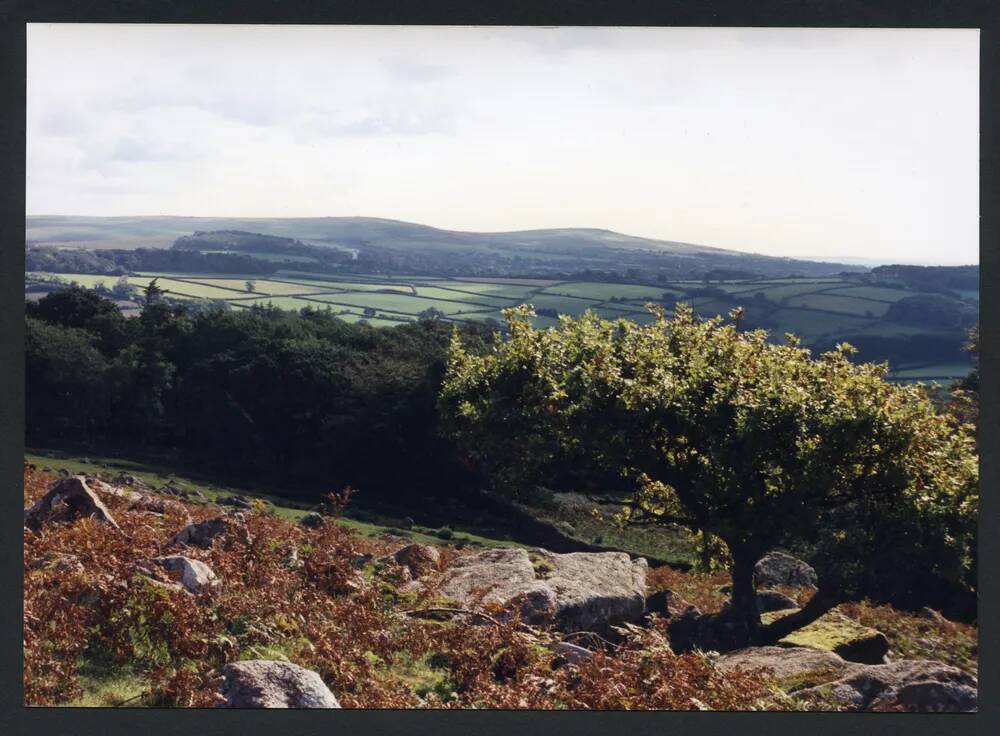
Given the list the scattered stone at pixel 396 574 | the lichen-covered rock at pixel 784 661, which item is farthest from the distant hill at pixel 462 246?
the lichen-covered rock at pixel 784 661

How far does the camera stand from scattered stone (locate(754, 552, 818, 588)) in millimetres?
13586

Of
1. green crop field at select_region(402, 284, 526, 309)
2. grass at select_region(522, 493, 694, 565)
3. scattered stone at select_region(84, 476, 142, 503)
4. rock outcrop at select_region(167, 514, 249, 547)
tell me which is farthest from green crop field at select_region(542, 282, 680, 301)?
scattered stone at select_region(84, 476, 142, 503)

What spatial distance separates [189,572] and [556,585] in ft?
11.9

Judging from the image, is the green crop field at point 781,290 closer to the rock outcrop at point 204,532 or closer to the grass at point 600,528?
the grass at point 600,528

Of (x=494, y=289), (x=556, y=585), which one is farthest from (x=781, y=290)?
(x=556, y=585)

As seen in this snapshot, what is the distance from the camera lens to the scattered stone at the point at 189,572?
399 inches

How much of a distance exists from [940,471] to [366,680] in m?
5.84

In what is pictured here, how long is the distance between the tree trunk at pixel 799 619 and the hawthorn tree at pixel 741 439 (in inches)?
0.7

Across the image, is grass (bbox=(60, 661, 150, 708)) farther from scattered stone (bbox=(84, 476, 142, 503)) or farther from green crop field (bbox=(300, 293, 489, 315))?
green crop field (bbox=(300, 293, 489, 315))

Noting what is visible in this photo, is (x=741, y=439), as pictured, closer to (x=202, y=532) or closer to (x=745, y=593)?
(x=745, y=593)

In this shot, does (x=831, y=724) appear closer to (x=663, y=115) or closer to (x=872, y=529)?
(x=872, y=529)

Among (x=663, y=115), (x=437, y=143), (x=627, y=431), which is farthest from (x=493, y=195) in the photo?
(x=627, y=431)

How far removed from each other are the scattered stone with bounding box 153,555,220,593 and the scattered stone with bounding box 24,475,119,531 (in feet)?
5.40

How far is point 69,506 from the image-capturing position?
38.5 ft
